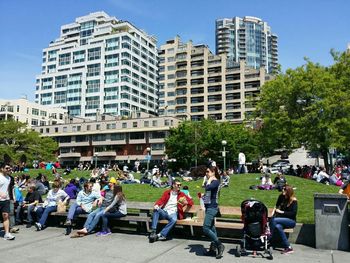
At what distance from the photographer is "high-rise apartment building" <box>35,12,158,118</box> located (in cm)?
11519

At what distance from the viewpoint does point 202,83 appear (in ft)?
341

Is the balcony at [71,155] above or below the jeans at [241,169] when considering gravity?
above

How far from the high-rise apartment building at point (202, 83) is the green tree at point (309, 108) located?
59574 mm

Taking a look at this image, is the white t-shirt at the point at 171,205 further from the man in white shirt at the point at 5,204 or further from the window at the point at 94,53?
the window at the point at 94,53

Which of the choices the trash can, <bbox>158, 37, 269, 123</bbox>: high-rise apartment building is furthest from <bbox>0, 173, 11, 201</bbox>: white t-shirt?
<bbox>158, 37, 269, 123</bbox>: high-rise apartment building

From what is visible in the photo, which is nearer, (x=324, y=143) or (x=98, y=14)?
(x=324, y=143)

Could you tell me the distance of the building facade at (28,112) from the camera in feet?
343

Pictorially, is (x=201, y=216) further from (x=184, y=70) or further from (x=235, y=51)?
(x=235, y=51)

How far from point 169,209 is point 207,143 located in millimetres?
48336

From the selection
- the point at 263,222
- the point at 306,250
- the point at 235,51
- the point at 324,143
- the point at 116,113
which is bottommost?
the point at 306,250

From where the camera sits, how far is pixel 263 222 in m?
7.56

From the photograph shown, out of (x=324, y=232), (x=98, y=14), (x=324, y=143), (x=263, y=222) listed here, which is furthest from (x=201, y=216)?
(x=98, y=14)

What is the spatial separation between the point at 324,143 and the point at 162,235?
26748mm

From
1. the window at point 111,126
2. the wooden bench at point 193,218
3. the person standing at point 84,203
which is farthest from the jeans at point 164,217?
the window at point 111,126
